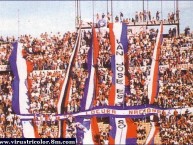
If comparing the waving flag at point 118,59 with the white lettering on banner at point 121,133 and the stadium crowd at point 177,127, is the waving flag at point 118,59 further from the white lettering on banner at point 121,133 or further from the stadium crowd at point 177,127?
the stadium crowd at point 177,127

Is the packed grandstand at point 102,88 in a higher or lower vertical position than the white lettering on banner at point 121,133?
higher

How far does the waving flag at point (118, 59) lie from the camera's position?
741 centimetres

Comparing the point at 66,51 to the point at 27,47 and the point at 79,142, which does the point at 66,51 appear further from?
the point at 79,142

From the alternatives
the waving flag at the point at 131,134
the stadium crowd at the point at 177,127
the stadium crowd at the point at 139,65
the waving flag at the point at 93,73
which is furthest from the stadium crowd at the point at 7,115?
the stadium crowd at the point at 177,127

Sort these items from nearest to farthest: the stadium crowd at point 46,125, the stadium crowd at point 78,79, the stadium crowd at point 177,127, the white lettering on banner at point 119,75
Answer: the white lettering on banner at point 119,75
the stadium crowd at point 46,125
the stadium crowd at point 177,127
the stadium crowd at point 78,79

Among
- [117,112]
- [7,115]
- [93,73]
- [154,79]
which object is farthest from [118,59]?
[7,115]

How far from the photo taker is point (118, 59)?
750cm

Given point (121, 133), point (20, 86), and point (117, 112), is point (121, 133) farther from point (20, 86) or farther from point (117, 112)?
point (20, 86)

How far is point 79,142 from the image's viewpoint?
7.38 m

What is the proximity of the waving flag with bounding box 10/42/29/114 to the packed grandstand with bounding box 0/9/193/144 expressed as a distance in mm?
16

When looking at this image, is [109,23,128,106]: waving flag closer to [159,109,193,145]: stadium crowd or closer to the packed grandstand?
the packed grandstand

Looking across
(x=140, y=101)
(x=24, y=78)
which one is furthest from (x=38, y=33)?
(x=140, y=101)

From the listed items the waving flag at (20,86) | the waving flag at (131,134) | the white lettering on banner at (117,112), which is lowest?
the waving flag at (131,134)

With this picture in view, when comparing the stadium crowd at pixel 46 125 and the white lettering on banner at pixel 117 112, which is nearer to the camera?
the white lettering on banner at pixel 117 112
